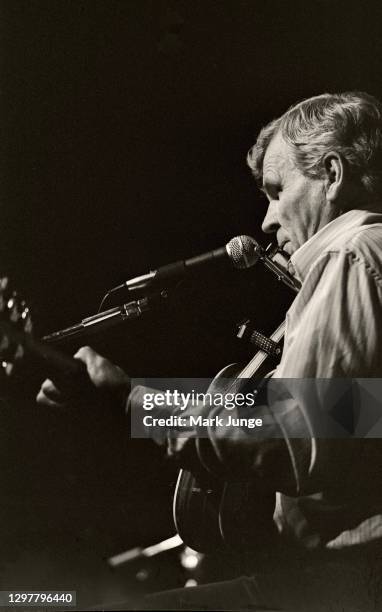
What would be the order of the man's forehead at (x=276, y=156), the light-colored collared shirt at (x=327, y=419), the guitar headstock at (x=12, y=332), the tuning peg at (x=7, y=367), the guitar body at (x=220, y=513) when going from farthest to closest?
the man's forehead at (x=276, y=156) → the guitar body at (x=220, y=513) → the tuning peg at (x=7, y=367) → the guitar headstock at (x=12, y=332) → the light-colored collared shirt at (x=327, y=419)

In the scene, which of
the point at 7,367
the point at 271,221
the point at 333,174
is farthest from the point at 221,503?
the point at 333,174

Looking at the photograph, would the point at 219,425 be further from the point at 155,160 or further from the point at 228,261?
the point at 155,160

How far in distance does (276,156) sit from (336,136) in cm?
18

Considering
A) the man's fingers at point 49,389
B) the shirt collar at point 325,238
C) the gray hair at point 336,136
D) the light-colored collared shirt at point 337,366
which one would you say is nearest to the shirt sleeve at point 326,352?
the light-colored collared shirt at point 337,366

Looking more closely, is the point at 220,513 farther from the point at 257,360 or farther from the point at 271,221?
the point at 271,221

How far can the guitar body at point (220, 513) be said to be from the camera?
6.10ft

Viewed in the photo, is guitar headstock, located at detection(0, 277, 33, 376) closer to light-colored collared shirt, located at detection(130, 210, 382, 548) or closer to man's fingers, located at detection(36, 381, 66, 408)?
man's fingers, located at detection(36, 381, 66, 408)

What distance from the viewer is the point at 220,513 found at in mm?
1905

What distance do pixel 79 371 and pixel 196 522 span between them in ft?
1.92

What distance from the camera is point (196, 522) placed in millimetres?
1939

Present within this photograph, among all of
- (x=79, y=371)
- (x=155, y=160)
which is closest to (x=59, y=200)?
(x=155, y=160)

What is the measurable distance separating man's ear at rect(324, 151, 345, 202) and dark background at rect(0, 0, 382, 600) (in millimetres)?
246

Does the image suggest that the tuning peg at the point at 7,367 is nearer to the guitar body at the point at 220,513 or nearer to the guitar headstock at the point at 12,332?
the guitar headstock at the point at 12,332

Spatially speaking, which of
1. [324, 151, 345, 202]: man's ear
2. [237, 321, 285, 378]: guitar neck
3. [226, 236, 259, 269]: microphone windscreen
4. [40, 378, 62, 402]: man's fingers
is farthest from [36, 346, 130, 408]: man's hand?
[324, 151, 345, 202]: man's ear
